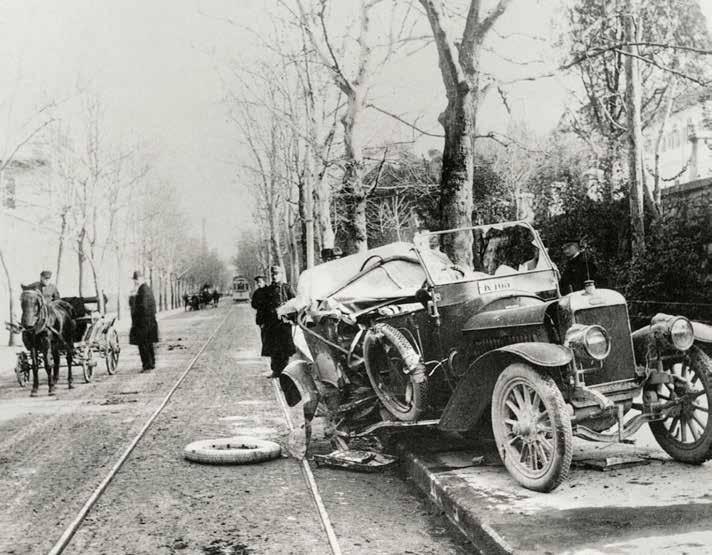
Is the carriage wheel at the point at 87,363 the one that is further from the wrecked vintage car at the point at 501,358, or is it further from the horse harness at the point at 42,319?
the wrecked vintage car at the point at 501,358

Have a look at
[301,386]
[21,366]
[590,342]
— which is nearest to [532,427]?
[590,342]

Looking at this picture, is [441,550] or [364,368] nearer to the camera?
[441,550]

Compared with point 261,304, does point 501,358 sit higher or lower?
lower

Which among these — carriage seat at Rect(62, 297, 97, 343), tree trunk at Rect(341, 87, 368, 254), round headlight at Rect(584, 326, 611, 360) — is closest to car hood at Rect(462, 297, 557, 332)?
round headlight at Rect(584, 326, 611, 360)

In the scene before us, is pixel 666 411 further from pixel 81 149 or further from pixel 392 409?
pixel 81 149

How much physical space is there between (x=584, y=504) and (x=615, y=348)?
127 cm

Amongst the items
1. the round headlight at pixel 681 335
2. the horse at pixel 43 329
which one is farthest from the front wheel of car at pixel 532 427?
the horse at pixel 43 329

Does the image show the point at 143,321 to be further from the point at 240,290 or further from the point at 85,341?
the point at 240,290

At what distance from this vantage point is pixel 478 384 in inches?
224

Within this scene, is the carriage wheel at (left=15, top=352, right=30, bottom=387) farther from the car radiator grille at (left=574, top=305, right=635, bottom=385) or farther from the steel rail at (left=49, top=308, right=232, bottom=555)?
Result: the car radiator grille at (left=574, top=305, right=635, bottom=385)

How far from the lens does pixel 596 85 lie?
2230cm

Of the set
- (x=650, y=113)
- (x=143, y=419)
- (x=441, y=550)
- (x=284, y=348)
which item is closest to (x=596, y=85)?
(x=650, y=113)

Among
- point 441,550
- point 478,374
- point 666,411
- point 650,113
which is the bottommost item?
point 441,550

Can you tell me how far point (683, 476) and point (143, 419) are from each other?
19.8 feet
